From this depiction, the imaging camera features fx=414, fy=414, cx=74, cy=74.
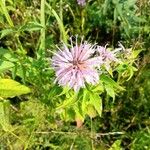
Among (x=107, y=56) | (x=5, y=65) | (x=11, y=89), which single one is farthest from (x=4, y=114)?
(x=107, y=56)

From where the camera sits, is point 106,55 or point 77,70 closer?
point 77,70

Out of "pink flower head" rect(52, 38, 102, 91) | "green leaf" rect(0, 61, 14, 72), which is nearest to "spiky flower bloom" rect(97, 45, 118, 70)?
"pink flower head" rect(52, 38, 102, 91)

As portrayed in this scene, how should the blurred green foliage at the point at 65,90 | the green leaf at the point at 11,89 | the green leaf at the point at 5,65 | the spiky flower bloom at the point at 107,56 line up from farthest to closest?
the blurred green foliage at the point at 65,90, the spiky flower bloom at the point at 107,56, the green leaf at the point at 5,65, the green leaf at the point at 11,89

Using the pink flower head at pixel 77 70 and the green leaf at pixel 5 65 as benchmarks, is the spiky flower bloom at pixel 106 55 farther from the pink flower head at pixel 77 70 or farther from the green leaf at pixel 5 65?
the green leaf at pixel 5 65

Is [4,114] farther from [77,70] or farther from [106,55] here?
[106,55]

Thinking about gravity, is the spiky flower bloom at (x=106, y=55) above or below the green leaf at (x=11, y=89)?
above

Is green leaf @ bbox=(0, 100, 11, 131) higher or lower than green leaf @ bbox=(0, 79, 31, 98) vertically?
lower

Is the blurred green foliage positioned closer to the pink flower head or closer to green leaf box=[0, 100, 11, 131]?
the pink flower head

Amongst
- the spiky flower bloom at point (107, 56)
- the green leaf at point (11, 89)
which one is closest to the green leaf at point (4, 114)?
the green leaf at point (11, 89)
